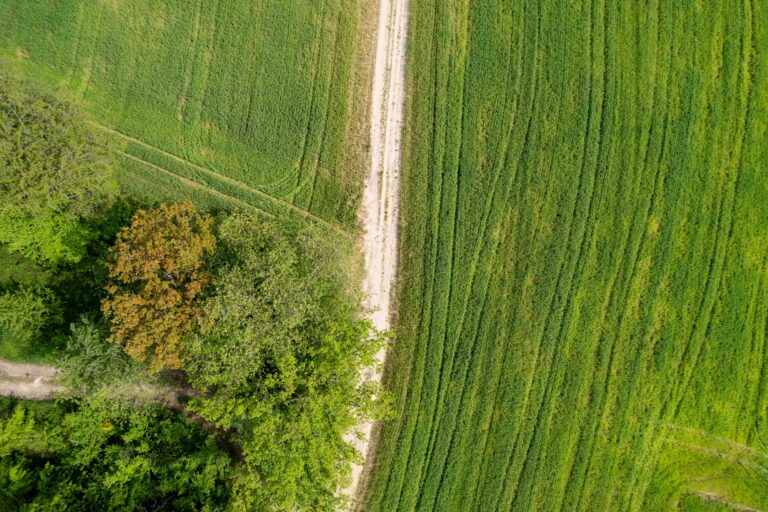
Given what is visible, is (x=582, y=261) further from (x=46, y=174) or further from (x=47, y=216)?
(x=47, y=216)

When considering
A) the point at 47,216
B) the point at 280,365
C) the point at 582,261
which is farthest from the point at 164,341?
the point at 582,261

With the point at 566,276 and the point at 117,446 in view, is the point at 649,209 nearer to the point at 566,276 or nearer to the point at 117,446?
the point at 566,276

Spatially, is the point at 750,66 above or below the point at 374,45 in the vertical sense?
above

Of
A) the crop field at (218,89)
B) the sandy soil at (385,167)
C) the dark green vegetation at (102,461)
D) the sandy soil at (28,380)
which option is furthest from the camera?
the sandy soil at (385,167)

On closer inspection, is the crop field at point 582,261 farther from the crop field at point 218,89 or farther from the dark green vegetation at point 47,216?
the dark green vegetation at point 47,216

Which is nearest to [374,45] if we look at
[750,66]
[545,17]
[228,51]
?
[228,51]

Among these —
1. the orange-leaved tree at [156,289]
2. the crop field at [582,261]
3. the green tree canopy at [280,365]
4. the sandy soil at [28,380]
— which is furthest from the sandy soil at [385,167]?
the sandy soil at [28,380]
